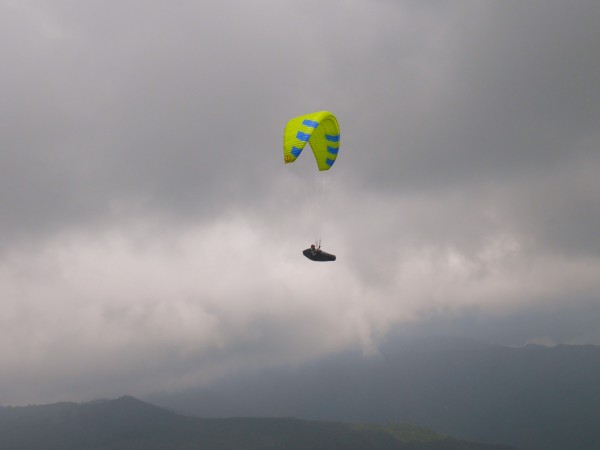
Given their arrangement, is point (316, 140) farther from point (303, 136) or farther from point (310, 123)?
point (303, 136)

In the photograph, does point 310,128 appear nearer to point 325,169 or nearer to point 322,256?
point 325,169

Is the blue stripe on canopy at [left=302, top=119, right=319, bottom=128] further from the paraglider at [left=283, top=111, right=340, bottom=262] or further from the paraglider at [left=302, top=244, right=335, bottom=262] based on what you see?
the paraglider at [left=302, top=244, right=335, bottom=262]

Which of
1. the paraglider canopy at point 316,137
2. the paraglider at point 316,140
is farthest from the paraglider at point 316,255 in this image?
the paraglider canopy at point 316,137

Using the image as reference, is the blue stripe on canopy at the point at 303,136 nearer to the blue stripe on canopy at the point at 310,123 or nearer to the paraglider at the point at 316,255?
A: the blue stripe on canopy at the point at 310,123

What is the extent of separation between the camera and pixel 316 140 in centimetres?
4769

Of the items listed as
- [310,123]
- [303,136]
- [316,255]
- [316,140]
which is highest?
[316,140]

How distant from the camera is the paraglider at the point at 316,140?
1547 inches

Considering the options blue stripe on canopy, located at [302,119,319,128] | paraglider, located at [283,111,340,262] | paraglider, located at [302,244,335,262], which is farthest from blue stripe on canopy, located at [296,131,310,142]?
paraglider, located at [302,244,335,262]

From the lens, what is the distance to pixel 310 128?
132ft

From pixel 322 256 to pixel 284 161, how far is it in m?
10.7

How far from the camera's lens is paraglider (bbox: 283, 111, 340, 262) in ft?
129

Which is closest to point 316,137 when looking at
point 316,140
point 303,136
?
point 316,140

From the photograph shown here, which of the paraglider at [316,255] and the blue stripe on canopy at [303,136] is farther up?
the blue stripe on canopy at [303,136]

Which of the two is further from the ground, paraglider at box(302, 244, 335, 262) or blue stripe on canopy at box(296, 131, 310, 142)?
blue stripe on canopy at box(296, 131, 310, 142)
